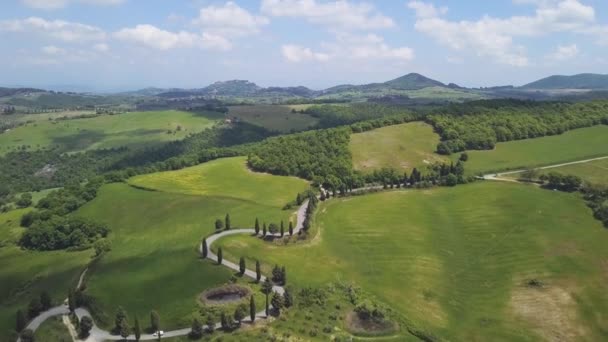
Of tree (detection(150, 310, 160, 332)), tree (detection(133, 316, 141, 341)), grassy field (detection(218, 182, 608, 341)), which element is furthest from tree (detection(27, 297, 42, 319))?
grassy field (detection(218, 182, 608, 341))

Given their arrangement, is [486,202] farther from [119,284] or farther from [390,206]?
[119,284]

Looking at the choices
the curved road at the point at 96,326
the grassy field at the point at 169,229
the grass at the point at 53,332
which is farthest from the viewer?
the grassy field at the point at 169,229

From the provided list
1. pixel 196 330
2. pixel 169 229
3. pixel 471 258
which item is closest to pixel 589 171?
pixel 471 258

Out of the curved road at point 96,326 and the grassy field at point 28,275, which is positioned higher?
the curved road at point 96,326

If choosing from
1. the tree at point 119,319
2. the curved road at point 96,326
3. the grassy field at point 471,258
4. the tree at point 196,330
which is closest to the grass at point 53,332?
the curved road at point 96,326

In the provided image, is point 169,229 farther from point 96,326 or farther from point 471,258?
point 471,258

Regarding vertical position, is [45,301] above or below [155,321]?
below

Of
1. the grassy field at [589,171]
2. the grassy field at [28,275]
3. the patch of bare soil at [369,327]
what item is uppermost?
the grassy field at [589,171]

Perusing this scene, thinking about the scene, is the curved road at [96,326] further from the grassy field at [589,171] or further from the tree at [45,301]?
the grassy field at [589,171]
